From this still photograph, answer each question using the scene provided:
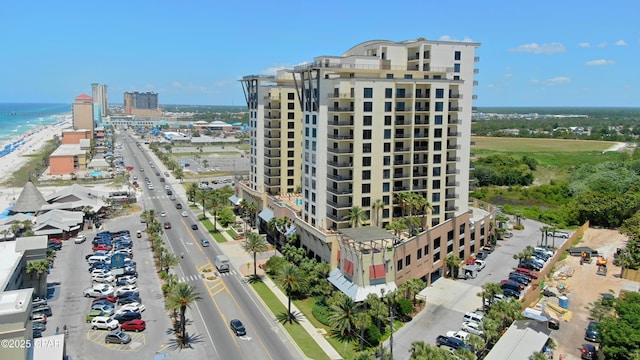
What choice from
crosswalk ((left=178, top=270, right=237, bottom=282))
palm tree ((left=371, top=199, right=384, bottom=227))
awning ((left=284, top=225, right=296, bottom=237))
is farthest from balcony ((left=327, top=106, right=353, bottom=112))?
crosswalk ((left=178, top=270, right=237, bottom=282))

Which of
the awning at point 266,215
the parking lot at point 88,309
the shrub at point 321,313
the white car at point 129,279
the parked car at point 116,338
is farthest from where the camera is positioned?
the awning at point 266,215

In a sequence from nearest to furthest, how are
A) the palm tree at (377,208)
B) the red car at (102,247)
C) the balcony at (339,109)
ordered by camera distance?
the balcony at (339,109)
the palm tree at (377,208)
the red car at (102,247)

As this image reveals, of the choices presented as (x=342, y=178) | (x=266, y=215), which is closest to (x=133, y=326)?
(x=342, y=178)

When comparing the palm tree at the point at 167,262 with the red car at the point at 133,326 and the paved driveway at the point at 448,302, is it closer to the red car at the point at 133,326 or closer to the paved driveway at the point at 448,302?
the red car at the point at 133,326

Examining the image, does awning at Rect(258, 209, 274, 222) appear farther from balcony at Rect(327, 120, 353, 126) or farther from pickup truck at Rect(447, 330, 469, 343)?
pickup truck at Rect(447, 330, 469, 343)

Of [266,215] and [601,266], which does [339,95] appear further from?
[601,266]

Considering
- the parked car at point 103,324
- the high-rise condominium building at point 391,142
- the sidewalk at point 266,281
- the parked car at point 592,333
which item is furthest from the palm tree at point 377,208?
the parked car at point 103,324
